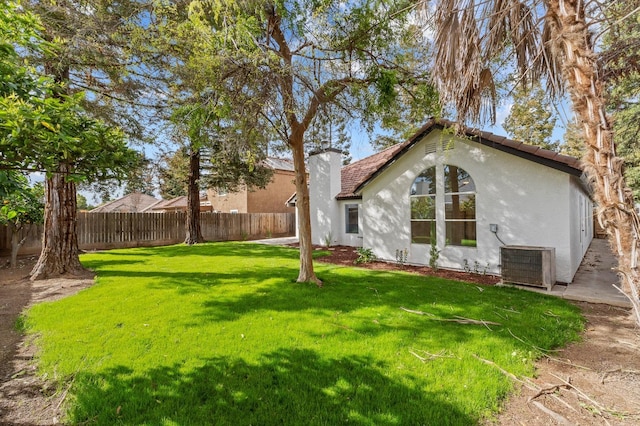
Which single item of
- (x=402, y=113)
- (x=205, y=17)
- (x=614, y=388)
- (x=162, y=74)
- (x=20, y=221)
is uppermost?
(x=162, y=74)

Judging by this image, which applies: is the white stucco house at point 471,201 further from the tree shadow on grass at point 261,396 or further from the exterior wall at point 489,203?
the tree shadow on grass at point 261,396

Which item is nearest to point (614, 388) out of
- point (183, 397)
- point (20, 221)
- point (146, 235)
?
point (183, 397)

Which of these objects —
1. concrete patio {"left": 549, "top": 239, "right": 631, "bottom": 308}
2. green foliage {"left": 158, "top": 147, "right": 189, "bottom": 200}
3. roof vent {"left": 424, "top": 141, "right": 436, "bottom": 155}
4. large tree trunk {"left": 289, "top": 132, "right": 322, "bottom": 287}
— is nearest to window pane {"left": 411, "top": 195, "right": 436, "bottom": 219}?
roof vent {"left": 424, "top": 141, "right": 436, "bottom": 155}

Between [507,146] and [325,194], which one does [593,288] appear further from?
[325,194]

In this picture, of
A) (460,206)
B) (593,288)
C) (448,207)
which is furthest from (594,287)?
(448,207)

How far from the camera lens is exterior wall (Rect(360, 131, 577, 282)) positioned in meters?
7.81

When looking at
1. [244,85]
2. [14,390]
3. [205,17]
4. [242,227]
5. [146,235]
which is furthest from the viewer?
[242,227]

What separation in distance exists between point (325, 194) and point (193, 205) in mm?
8049

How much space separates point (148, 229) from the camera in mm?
17391

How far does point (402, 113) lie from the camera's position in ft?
28.0

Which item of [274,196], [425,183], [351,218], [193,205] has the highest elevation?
[274,196]

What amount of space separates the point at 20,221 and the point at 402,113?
12.9 meters

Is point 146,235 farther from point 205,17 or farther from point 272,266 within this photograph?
point 205,17

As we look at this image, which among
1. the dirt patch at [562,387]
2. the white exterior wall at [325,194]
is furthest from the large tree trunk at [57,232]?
the white exterior wall at [325,194]
